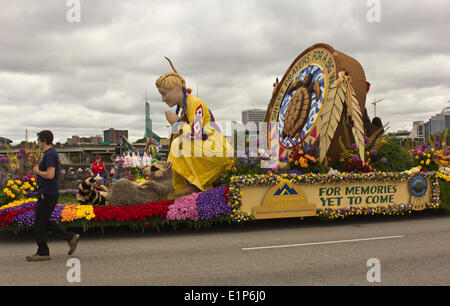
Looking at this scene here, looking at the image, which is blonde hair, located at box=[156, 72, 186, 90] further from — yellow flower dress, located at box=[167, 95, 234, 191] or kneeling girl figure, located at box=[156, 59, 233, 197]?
yellow flower dress, located at box=[167, 95, 234, 191]

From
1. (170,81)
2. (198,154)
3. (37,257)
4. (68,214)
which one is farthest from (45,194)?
(170,81)

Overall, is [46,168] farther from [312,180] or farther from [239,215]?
[312,180]

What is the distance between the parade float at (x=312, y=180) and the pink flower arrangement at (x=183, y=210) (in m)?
0.02

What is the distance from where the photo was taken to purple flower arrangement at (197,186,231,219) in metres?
7.37

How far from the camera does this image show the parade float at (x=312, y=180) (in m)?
7.22

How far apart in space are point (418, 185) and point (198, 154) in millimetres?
5360

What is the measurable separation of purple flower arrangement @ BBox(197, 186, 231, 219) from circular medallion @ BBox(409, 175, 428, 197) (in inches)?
184

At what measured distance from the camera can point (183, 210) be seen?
7.28m

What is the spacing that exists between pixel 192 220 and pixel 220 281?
120 inches

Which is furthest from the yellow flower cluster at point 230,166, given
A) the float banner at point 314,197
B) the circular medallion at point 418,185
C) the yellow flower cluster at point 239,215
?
the circular medallion at point 418,185

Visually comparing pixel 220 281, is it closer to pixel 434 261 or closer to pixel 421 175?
pixel 434 261

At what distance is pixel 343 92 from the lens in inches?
359

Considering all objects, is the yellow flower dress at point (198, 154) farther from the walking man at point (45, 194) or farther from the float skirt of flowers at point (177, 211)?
the walking man at point (45, 194)

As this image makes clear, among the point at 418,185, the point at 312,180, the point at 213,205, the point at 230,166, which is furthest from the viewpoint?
the point at 418,185
